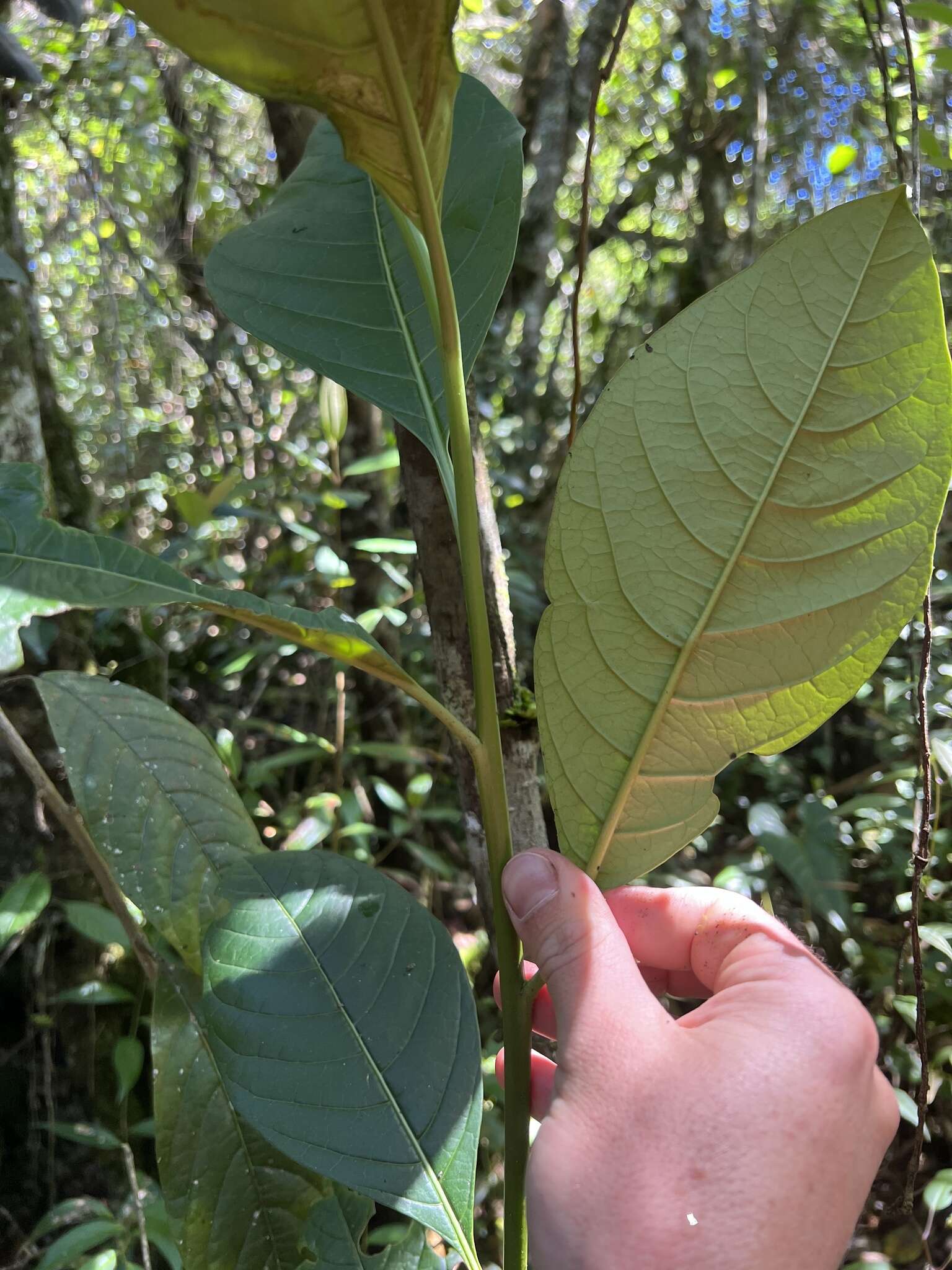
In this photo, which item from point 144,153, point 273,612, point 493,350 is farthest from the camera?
point 144,153

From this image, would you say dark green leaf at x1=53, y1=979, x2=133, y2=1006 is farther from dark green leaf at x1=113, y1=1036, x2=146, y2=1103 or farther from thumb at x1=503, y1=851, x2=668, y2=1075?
thumb at x1=503, y1=851, x2=668, y2=1075

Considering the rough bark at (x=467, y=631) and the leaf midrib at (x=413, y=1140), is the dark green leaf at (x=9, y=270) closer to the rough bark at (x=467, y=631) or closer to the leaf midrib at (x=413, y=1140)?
the rough bark at (x=467, y=631)

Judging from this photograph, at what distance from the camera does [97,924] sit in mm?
1166

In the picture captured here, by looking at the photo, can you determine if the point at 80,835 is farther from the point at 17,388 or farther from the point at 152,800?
the point at 17,388

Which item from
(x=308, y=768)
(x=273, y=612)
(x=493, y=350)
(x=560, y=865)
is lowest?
(x=308, y=768)

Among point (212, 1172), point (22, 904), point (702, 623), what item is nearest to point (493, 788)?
point (702, 623)

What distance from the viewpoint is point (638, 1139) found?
48 cm

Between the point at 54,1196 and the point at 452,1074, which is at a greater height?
the point at 452,1074

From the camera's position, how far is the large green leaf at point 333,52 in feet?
1.24

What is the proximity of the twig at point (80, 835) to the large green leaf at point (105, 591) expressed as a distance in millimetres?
402

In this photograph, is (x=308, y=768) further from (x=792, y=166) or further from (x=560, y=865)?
(x=792, y=166)

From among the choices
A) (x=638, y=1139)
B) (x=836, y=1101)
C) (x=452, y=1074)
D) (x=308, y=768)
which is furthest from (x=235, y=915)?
(x=308, y=768)

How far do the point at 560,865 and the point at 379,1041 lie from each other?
8.3 inches

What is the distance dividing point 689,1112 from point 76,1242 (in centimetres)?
90
